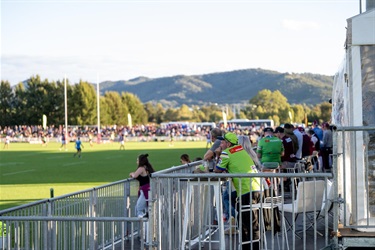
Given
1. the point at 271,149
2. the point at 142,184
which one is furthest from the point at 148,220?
the point at 271,149

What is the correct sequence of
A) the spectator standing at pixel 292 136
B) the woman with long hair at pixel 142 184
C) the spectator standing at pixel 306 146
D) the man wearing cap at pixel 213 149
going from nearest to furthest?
the man wearing cap at pixel 213 149, the woman with long hair at pixel 142 184, the spectator standing at pixel 292 136, the spectator standing at pixel 306 146

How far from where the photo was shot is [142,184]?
1366cm

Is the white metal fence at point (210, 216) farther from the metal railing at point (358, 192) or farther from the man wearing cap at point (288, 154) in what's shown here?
the man wearing cap at point (288, 154)

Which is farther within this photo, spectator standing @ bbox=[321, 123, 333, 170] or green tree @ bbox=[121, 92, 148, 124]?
green tree @ bbox=[121, 92, 148, 124]

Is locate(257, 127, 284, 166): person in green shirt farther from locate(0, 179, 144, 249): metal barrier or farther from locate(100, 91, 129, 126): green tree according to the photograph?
locate(100, 91, 129, 126): green tree

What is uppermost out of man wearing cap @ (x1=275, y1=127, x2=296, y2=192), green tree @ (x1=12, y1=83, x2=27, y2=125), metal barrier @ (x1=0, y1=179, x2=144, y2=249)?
green tree @ (x1=12, y1=83, x2=27, y2=125)

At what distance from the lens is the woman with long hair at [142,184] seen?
13.2m

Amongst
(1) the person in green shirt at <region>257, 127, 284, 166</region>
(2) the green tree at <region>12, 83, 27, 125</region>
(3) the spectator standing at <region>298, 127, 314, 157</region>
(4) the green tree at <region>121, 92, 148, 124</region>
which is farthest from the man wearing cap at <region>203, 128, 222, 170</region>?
(4) the green tree at <region>121, 92, 148, 124</region>

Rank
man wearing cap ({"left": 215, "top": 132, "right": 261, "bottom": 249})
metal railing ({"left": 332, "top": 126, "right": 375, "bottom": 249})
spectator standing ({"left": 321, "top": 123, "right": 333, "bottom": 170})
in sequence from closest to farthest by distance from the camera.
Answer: metal railing ({"left": 332, "top": 126, "right": 375, "bottom": 249}), man wearing cap ({"left": 215, "top": 132, "right": 261, "bottom": 249}), spectator standing ({"left": 321, "top": 123, "right": 333, "bottom": 170})

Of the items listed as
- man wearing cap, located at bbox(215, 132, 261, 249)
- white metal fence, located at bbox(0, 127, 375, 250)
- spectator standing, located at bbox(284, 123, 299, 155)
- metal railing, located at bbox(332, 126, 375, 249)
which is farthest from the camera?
spectator standing, located at bbox(284, 123, 299, 155)

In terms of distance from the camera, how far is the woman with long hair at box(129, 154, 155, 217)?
13.2m

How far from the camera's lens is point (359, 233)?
340 inches

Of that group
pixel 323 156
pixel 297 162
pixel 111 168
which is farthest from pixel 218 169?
pixel 111 168

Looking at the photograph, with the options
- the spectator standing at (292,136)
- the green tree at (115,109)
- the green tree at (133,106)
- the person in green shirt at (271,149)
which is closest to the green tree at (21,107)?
the green tree at (115,109)
